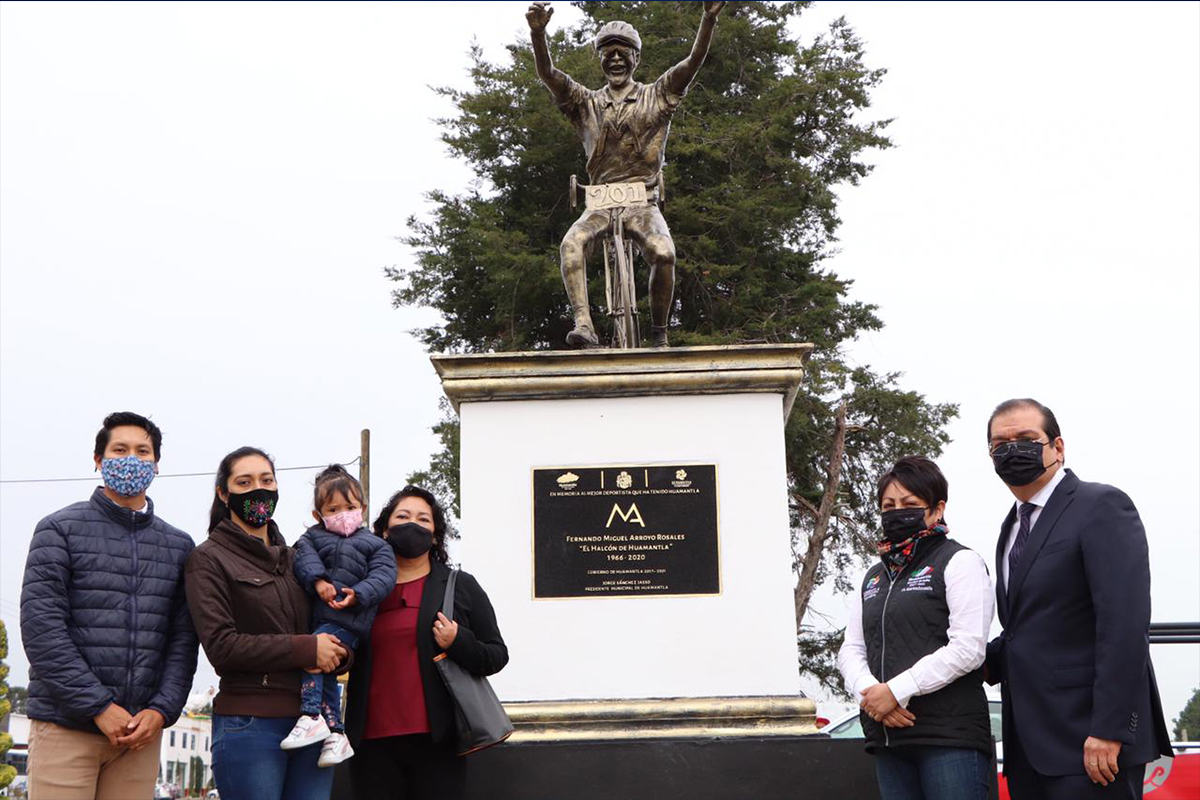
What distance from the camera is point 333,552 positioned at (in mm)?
4578

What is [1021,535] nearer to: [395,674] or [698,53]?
[395,674]

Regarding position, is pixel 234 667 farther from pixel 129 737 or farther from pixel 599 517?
pixel 599 517

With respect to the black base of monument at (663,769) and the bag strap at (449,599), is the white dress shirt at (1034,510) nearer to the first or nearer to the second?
the black base of monument at (663,769)

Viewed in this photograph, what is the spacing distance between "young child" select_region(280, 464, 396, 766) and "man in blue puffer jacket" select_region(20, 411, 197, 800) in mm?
445

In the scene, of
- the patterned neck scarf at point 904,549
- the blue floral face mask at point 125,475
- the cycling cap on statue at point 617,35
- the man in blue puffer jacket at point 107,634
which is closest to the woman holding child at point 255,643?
the man in blue puffer jacket at point 107,634

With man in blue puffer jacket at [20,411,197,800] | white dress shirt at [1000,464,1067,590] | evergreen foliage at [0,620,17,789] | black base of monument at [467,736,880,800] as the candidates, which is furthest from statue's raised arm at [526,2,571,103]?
evergreen foliage at [0,620,17,789]

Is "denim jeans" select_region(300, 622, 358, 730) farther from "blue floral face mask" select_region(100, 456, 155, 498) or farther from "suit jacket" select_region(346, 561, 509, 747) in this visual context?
"blue floral face mask" select_region(100, 456, 155, 498)

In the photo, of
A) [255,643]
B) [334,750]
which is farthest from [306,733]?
[255,643]

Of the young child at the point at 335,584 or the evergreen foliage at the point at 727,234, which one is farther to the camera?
the evergreen foliage at the point at 727,234

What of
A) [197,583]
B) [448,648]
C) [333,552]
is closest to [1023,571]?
[448,648]

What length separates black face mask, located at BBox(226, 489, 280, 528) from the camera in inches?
179

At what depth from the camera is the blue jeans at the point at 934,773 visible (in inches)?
163

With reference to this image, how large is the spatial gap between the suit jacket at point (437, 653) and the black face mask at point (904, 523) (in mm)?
1506

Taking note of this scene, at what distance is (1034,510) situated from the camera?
4238mm
